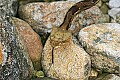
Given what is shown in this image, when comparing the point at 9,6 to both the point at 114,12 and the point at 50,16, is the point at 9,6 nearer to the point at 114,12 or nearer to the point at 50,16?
the point at 50,16

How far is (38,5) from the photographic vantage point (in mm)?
3572

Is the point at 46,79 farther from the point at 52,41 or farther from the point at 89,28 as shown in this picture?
the point at 89,28

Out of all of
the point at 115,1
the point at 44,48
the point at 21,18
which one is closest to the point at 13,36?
the point at 44,48

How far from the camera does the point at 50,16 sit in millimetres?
3498

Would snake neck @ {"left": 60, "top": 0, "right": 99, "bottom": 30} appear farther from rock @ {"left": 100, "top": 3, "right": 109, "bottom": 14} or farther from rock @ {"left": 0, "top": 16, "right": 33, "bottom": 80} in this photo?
rock @ {"left": 100, "top": 3, "right": 109, "bottom": 14}

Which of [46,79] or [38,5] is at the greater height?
[38,5]

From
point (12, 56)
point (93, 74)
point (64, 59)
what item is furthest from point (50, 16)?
point (12, 56)

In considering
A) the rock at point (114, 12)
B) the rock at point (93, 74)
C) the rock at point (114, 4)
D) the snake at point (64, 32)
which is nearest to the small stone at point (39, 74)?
the snake at point (64, 32)

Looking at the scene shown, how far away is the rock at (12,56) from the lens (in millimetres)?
2623

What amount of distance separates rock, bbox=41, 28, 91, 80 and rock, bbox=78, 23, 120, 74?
11 centimetres

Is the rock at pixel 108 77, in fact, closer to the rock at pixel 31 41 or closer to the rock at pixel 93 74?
the rock at pixel 93 74

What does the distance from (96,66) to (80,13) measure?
70 centimetres

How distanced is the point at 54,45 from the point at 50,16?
531mm

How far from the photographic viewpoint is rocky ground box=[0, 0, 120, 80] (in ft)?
9.12
